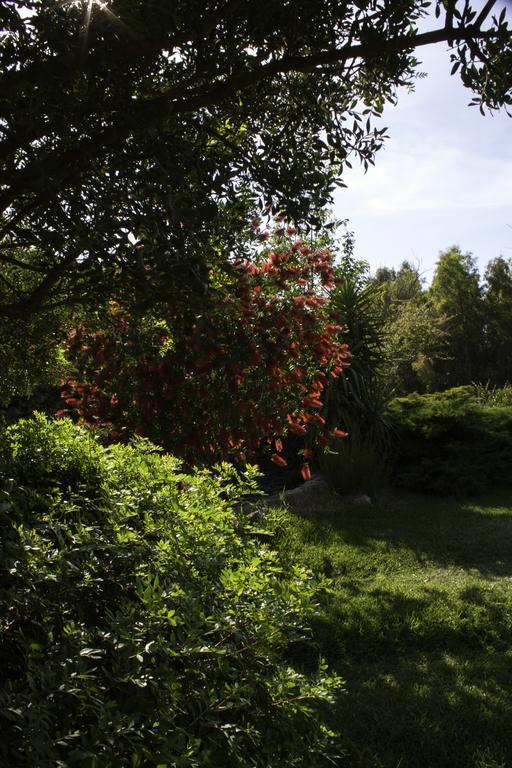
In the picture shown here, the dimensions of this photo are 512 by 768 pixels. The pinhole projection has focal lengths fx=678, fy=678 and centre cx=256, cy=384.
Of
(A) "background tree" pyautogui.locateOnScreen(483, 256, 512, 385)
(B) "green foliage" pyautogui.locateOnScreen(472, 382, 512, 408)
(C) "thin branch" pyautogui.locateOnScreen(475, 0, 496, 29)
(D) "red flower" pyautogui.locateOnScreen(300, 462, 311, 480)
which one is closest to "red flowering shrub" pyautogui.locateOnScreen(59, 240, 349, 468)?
(D) "red flower" pyautogui.locateOnScreen(300, 462, 311, 480)

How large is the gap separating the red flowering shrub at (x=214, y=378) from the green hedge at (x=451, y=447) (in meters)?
4.81

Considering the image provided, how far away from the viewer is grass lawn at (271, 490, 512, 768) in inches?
139

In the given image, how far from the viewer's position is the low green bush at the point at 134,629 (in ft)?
6.41

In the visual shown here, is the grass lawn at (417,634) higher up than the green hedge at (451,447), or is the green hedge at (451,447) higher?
the green hedge at (451,447)

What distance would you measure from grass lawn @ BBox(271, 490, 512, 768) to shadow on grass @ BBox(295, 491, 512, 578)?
22 mm

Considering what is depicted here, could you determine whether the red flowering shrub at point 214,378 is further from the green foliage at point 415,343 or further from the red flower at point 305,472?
the green foliage at point 415,343

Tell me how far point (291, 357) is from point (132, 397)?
1418 mm

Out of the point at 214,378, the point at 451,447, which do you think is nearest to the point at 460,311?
the point at 451,447

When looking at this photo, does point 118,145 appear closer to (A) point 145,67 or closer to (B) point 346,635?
(A) point 145,67

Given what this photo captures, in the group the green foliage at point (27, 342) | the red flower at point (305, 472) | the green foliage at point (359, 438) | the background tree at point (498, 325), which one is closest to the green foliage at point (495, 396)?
the green foliage at point (359, 438)

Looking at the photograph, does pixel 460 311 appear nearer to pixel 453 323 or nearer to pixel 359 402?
pixel 453 323

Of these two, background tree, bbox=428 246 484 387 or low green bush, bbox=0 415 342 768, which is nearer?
low green bush, bbox=0 415 342 768

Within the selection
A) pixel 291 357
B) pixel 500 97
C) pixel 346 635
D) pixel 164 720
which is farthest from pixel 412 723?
pixel 500 97

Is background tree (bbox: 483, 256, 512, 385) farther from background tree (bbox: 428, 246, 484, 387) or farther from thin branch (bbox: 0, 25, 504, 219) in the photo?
thin branch (bbox: 0, 25, 504, 219)
